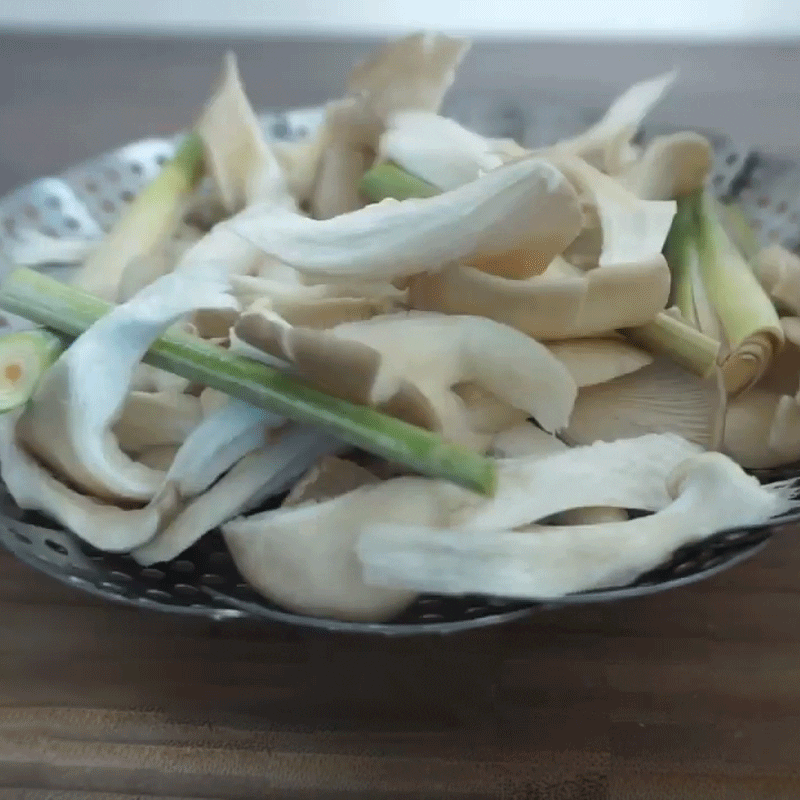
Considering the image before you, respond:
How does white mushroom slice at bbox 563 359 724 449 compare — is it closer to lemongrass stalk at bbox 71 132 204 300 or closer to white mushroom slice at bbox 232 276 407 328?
white mushroom slice at bbox 232 276 407 328

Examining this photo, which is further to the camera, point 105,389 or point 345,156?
point 345,156

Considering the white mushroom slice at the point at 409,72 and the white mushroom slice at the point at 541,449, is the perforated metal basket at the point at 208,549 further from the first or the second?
the white mushroom slice at the point at 409,72

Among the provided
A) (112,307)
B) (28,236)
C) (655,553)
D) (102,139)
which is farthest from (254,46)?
(655,553)

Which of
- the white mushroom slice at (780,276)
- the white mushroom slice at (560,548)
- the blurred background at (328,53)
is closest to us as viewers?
the white mushroom slice at (560,548)

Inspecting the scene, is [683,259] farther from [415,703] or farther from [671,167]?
[415,703]

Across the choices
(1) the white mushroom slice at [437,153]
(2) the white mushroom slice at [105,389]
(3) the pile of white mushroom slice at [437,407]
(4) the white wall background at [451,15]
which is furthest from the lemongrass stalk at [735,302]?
(4) the white wall background at [451,15]

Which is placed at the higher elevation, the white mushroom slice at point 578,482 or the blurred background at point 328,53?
the blurred background at point 328,53

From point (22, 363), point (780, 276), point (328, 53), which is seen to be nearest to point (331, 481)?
point (22, 363)
